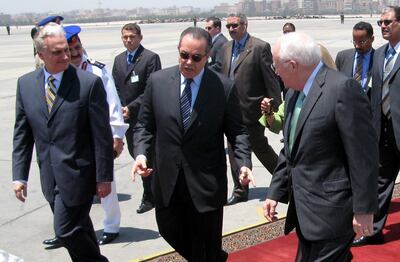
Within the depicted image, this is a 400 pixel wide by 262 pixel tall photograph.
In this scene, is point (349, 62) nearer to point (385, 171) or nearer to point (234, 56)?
point (385, 171)

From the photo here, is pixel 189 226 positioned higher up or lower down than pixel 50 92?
lower down

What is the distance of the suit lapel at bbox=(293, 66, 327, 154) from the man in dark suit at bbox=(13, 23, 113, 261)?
135 centimetres

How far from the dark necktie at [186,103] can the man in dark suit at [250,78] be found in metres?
2.30

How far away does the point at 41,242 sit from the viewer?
5.22 metres

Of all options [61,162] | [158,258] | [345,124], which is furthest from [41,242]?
[345,124]

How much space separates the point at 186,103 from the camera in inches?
144

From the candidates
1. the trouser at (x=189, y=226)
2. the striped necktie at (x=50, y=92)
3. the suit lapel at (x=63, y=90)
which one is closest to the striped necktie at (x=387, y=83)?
the trouser at (x=189, y=226)

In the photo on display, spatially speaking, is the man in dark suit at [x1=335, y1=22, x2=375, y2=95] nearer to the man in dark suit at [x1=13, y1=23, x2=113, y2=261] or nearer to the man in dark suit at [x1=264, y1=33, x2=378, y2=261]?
the man in dark suit at [x1=264, y1=33, x2=378, y2=261]

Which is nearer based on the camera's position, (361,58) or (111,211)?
(111,211)

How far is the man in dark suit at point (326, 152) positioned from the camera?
113 inches

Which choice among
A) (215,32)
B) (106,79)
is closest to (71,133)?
(106,79)

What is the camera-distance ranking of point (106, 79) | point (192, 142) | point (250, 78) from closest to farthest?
point (192, 142) → point (106, 79) → point (250, 78)

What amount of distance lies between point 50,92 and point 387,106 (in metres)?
2.60

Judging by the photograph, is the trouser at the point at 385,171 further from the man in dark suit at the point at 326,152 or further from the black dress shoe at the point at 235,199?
the man in dark suit at the point at 326,152
